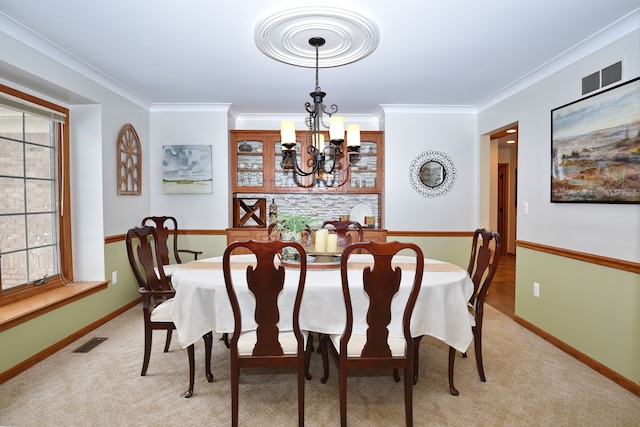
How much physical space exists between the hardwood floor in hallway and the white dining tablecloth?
205 centimetres

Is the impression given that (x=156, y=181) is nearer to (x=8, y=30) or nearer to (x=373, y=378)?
(x=8, y=30)

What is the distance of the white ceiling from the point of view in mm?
2092

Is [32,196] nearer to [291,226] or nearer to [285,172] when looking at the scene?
[291,226]

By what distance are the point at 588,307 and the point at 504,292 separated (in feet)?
6.52

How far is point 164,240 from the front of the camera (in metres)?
3.52

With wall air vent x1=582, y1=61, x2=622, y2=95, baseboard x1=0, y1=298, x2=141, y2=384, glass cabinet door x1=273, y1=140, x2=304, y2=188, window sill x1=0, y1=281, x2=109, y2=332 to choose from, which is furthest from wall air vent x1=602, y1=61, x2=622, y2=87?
baseboard x1=0, y1=298, x2=141, y2=384

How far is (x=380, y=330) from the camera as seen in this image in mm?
1710

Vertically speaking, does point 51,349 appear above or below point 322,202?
below

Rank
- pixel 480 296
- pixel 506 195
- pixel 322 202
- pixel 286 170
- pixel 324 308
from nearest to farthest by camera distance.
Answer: pixel 324 308, pixel 480 296, pixel 286 170, pixel 322 202, pixel 506 195

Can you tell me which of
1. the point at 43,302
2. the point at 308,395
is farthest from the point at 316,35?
the point at 43,302

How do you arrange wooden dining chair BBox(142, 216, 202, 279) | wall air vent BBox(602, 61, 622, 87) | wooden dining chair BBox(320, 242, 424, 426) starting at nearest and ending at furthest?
wooden dining chair BBox(320, 242, 424, 426), wall air vent BBox(602, 61, 622, 87), wooden dining chair BBox(142, 216, 202, 279)

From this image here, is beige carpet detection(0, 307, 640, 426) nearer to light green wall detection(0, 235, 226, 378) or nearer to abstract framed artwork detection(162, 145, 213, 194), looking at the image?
light green wall detection(0, 235, 226, 378)

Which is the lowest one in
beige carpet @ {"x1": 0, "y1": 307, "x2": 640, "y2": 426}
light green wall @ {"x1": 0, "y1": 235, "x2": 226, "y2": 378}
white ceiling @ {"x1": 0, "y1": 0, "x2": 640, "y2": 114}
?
beige carpet @ {"x1": 0, "y1": 307, "x2": 640, "y2": 426}

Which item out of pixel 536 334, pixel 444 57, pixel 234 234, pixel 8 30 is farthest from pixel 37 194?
pixel 536 334
